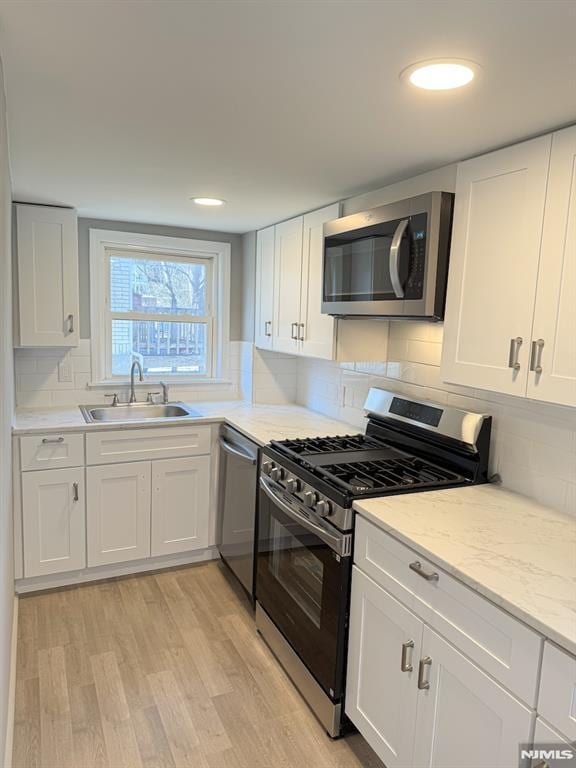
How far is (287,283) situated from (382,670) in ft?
6.73

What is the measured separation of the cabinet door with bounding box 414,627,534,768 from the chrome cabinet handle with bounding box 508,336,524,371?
2.79ft

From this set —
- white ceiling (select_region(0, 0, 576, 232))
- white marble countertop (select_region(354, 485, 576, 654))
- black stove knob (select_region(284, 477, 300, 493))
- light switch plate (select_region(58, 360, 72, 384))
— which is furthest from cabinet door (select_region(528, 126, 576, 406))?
light switch plate (select_region(58, 360, 72, 384))

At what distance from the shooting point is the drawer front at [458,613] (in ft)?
4.00

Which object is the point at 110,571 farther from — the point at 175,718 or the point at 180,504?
the point at 175,718

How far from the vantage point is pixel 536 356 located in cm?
159

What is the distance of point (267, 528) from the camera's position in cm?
255

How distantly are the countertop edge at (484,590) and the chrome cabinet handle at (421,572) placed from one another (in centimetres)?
3

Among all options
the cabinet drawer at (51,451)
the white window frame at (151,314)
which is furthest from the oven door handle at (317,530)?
the white window frame at (151,314)

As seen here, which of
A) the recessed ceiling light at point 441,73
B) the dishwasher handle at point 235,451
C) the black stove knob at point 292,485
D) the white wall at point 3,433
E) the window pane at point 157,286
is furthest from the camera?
the window pane at point 157,286

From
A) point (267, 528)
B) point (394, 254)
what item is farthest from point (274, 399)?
point (394, 254)

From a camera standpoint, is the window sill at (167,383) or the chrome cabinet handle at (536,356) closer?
the chrome cabinet handle at (536,356)

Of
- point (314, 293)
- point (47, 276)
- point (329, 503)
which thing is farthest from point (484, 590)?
point (47, 276)

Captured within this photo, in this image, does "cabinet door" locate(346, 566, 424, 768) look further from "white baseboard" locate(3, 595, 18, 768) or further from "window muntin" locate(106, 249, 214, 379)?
"window muntin" locate(106, 249, 214, 379)

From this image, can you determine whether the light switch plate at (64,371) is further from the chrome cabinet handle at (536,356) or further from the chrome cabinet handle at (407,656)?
the chrome cabinet handle at (536,356)
